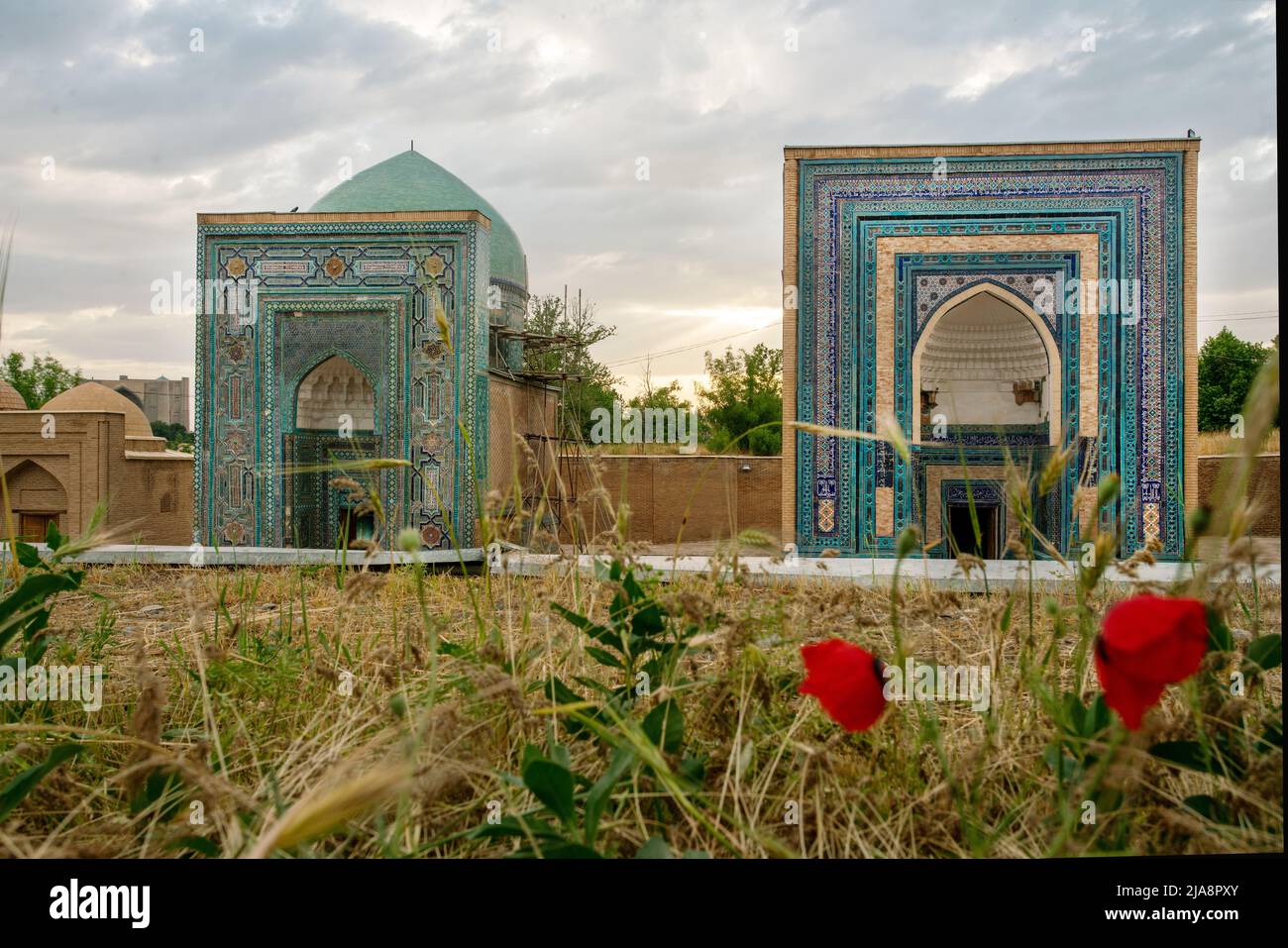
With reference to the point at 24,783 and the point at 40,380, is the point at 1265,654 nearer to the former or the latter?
the point at 24,783

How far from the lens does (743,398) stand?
688 inches

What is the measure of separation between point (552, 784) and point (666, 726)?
19 cm

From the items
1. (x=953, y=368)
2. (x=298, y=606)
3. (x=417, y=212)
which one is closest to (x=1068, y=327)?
(x=953, y=368)

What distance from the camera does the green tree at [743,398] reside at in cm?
1606

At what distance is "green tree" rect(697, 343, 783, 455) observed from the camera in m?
16.1

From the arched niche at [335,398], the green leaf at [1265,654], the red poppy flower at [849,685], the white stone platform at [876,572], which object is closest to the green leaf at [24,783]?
the white stone platform at [876,572]

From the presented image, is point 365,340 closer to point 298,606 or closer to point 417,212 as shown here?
point 417,212

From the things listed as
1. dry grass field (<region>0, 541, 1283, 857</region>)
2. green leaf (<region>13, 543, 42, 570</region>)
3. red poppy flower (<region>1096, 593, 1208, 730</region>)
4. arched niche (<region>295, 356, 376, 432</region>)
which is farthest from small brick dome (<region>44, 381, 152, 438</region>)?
red poppy flower (<region>1096, 593, 1208, 730</region>)

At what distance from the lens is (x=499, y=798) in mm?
847

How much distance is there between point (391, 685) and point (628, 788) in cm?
48

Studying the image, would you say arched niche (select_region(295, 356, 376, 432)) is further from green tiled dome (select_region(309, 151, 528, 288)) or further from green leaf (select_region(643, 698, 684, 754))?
green leaf (select_region(643, 698, 684, 754))

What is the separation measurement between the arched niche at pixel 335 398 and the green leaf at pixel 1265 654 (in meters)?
10.7

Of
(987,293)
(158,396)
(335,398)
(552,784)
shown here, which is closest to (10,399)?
(335,398)
